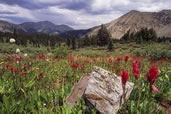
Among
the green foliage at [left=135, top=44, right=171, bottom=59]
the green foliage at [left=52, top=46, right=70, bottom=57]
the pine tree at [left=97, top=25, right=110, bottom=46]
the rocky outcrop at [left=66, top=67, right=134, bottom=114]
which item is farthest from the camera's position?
the pine tree at [left=97, top=25, right=110, bottom=46]

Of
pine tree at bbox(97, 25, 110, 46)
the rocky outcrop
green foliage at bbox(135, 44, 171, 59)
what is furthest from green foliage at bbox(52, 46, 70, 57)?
pine tree at bbox(97, 25, 110, 46)

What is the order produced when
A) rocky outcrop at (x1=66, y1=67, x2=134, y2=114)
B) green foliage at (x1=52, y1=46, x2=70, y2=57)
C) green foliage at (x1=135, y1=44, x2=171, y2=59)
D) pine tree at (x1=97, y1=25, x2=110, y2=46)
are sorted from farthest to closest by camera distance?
pine tree at (x1=97, y1=25, x2=110, y2=46) < green foliage at (x1=135, y1=44, x2=171, y2=59) < green foliage at (x1=52, y1=46, x2=70, y2=57) < rocky outcrop at (x1=66, y1=67, x2=134, y2=114)

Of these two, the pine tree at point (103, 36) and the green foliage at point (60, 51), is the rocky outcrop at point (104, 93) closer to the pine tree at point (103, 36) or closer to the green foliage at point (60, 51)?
the green foliage at point (60, 51)

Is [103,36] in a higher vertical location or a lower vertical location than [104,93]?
higher

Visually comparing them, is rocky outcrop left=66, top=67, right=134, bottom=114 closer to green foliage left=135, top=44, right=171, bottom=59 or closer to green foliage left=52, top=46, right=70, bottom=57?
green foliage left=52, top=46, right=70, bottom=57

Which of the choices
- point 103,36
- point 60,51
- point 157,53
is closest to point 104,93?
point 60,51

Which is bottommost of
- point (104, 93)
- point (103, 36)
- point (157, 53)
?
point (157, 53)

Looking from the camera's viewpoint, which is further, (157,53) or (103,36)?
(103,36)

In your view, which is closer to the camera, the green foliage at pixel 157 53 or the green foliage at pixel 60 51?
the green foliage at pixel 60 51

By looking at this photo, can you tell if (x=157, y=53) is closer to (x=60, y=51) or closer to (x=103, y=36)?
(x=60, y=51)

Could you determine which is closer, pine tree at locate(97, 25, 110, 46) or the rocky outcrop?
the rocky outcrop

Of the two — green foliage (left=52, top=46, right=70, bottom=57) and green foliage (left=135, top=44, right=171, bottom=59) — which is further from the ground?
green foliage (left=52, top=46, right=70, bottom=57)

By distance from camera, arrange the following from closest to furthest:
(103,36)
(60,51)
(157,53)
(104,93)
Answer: (104,93), (60,51), (157,53), (103,36)

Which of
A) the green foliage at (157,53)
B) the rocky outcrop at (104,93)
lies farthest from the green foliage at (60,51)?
the rocky outcrop at (104,93)
